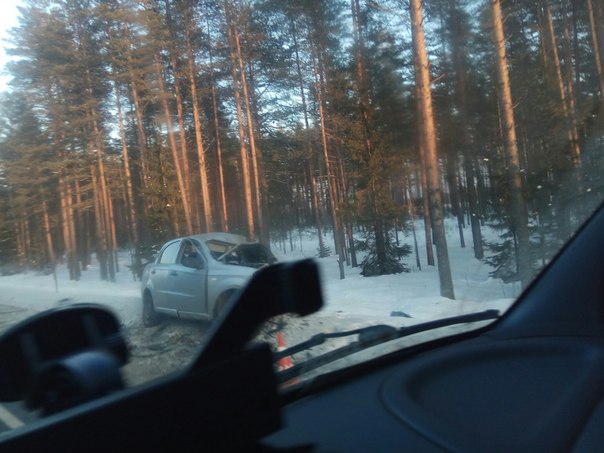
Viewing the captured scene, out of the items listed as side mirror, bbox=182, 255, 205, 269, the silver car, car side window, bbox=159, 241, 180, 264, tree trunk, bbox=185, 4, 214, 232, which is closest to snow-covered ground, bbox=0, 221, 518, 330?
the silver car

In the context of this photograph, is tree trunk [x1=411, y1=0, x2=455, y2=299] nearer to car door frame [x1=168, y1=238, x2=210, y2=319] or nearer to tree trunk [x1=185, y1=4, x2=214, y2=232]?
tree trunk [x1=185, y1=4, x2=214, y2=232]

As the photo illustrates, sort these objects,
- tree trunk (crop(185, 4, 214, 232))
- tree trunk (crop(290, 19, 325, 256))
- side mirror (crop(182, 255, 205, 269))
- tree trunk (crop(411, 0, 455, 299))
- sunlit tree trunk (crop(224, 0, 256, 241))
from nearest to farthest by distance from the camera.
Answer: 1. side mirror (crop(182, 255, 205, 269))
2. tree trunk (crop(185, 4, 214, 232))
3. sunlit tree trunk (crop(224, 0, 256, 241))
4. tree trunk (crop(290, 19, 325, 256))
5. tree trunk (crop(411, 0, 455, 299))

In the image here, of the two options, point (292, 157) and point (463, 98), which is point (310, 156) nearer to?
point (292, 157)

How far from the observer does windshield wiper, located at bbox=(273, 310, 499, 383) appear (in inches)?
109

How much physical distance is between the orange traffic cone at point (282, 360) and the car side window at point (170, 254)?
10.4 ft

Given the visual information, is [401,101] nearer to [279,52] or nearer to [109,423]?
[279,52]

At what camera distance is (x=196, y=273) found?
5.13 meters

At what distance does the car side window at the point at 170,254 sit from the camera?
5965 millimetres

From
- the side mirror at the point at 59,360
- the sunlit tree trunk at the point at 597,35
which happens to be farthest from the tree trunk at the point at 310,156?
the sunlit tree trunk at the point at 597,35

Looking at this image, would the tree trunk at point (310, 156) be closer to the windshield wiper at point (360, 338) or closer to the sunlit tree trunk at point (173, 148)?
the sunlit tree trunk at point (173, 148)

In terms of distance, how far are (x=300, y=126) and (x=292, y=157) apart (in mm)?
890

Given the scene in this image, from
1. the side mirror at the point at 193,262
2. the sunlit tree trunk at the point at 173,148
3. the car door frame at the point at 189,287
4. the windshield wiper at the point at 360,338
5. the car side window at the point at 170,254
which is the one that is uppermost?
the sunlit tree trunk at the point at 173,148

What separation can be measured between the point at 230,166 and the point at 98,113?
497 cm

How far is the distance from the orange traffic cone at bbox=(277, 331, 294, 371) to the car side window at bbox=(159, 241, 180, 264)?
3162 mm
